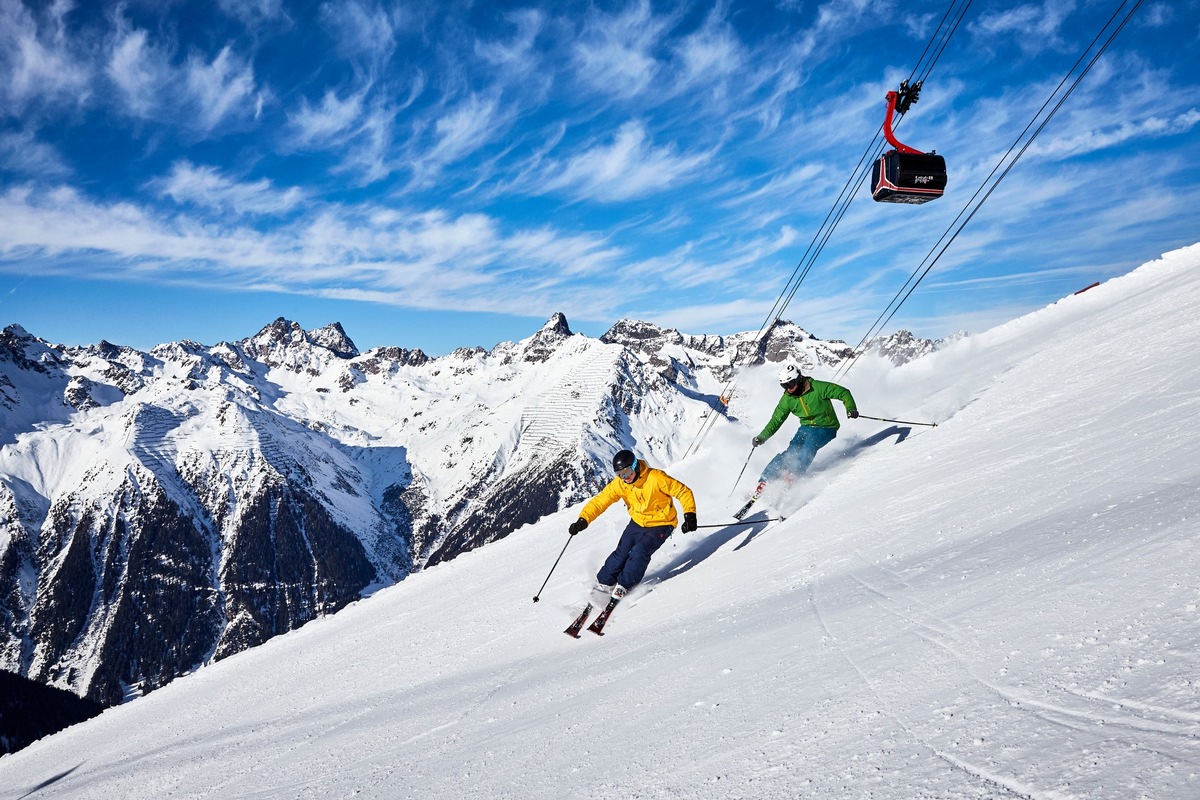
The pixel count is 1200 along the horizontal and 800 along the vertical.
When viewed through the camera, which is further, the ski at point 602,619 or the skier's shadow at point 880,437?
the skier's shadow at point 880,437

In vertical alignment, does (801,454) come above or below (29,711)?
above

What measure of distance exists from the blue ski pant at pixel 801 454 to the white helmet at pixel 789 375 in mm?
1042

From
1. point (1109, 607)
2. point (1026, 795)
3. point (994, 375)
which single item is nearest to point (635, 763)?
point (1026, 795)

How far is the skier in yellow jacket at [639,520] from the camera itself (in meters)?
10.5

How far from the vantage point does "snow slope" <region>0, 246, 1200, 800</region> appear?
3.79m

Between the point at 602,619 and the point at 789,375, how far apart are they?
6.71 metres

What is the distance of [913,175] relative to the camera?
14344 mm

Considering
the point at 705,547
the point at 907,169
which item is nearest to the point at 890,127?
the point at 907,169

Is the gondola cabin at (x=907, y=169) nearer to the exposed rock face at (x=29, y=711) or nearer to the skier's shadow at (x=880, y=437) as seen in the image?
the skier's shadow at (x=880, y=437)

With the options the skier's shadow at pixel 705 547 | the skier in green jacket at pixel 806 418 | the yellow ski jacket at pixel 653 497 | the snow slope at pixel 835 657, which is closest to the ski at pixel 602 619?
the snow slope at pixel 835 657

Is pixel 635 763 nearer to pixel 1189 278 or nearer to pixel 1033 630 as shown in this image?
pixel 1033 630

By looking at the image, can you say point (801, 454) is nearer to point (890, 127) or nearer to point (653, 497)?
point (653, 497)

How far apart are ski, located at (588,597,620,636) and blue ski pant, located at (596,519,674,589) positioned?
34 cm

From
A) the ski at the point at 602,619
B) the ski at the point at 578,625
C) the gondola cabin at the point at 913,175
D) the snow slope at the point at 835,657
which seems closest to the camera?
the snow slope at the point at 835,657
